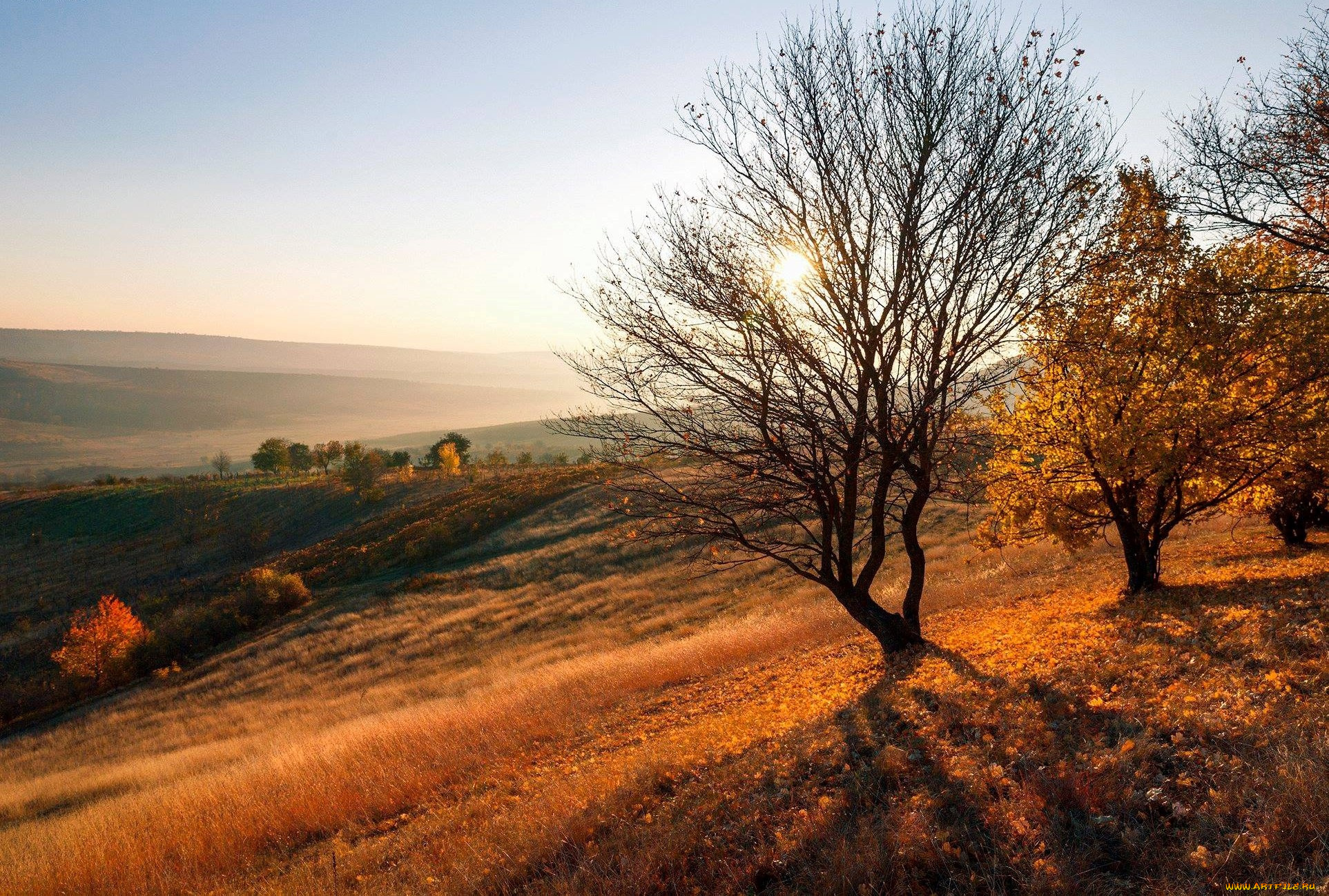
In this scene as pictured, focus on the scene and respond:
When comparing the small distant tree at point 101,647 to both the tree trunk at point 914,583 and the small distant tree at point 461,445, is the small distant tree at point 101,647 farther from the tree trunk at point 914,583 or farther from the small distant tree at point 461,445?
the small distant tree at point 461,445

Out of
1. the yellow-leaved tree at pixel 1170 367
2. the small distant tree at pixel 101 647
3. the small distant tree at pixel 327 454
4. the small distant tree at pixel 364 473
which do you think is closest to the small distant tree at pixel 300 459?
the small distant tree at pixel 327 454

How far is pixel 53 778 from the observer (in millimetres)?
20141

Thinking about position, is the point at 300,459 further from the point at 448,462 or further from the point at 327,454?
the point at 448,462

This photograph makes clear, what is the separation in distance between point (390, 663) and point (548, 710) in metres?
17.2

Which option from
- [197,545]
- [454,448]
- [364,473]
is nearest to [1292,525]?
[364,473]

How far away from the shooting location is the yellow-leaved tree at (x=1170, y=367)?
33.9 feet

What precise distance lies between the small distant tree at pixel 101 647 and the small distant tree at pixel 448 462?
124 feet

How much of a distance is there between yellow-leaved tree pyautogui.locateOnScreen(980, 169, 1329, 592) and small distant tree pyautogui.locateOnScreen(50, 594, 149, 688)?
4371 cm

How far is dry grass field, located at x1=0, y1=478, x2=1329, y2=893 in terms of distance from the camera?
4668 mm

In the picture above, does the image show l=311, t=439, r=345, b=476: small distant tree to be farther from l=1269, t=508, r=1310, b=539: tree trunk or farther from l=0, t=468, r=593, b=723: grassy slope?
l=1269, t=508, r=1310, b=539: tree trunk

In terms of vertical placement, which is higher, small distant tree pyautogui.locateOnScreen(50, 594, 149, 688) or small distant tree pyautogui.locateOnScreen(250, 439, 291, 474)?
small distant tree pyautogui.locateOnScreen(250, 439, 291, 474)

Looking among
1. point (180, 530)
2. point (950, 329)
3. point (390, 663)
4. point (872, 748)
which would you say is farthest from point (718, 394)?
point (180, 530)

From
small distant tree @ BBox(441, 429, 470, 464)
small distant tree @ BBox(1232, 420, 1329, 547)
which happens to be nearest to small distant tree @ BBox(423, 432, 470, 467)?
small distant tree @ BBox(441, 429, 470, 464)

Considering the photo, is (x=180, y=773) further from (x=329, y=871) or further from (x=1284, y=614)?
Result: (x=1284, y=614)
